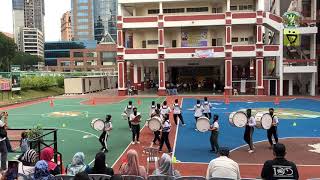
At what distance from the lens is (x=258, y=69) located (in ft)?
175

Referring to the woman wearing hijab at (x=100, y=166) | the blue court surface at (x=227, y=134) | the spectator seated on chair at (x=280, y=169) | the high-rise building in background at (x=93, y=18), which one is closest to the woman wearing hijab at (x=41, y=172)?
the woman wearing hijab at (x=100, y=166)

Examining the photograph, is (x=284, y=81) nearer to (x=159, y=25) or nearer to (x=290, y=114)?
(x=159, y=25)

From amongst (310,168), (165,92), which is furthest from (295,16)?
(310,168)

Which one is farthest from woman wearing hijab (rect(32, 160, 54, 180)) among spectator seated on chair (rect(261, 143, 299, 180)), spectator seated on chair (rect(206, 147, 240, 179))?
spectator seated on chair (rect(261, 143, 299, 180))

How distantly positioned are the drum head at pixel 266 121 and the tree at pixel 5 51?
Result: 10028cm

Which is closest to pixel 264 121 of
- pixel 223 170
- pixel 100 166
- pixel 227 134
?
pixel 227 134

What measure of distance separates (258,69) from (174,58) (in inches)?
455

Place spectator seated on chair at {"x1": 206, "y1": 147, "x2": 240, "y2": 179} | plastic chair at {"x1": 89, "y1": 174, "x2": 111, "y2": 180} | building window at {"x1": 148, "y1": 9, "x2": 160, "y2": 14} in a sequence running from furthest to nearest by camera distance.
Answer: building window at {"x1": 148, "y1": 9, "x2": 160, "y2": 14} → spectator seated on chair at {"x1": 206, "y1": 147, "x2": 240, "y2": 179} → plastic chair at {"x1": 89, "y1": 174, "x2": 111, "y2": 180}

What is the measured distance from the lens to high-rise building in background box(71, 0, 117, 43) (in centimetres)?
19325

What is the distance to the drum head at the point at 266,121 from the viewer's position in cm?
1678

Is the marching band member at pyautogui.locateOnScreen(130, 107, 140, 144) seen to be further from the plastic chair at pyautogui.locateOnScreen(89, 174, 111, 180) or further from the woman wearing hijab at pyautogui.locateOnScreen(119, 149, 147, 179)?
the plastic chair at pyautogui.locateOnScreen(89, 174, 111, 180)

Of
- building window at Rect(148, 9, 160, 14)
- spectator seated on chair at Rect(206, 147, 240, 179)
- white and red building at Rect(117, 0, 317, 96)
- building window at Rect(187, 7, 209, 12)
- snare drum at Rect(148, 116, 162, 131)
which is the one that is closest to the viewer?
spectator seated on chair at Rect(206, 147, 240, 179)

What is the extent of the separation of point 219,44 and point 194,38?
374 centimetres

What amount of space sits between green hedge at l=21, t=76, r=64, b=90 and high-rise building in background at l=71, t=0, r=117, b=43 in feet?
417
